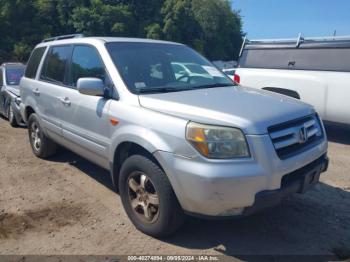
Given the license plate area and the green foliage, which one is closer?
the license plate area

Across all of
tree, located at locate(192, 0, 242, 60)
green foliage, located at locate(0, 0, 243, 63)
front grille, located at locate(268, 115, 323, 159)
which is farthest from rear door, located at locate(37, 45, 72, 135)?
tree, located at locate(192, 0, 242, 60)

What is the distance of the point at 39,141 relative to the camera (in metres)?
6.39

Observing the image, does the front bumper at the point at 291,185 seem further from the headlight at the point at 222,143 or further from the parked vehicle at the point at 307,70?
the parked vehicle at the point at 307,70

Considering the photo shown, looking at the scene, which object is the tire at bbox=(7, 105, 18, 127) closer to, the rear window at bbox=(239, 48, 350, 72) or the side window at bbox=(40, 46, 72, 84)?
the side window at bbox=(40, 46, 72, 84)

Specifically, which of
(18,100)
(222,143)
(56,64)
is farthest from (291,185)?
(18,100)

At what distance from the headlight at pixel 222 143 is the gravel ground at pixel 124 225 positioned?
3.20 feet

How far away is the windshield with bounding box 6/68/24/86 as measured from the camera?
9.73 meters

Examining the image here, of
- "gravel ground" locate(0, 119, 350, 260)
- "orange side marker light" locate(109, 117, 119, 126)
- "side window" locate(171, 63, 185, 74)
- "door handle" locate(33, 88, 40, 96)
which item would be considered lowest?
"gravel ground" locate(0, 119, 350, 260)

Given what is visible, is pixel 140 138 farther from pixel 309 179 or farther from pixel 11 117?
pixel 11 117

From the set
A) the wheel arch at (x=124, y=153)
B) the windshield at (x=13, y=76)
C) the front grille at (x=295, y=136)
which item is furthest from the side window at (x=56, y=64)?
the windshield at (x=13, y=76)

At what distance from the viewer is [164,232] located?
3678 millimetres

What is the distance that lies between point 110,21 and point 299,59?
3925cm

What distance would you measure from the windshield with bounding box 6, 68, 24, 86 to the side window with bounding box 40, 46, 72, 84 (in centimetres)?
427

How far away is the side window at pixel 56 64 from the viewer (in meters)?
5.27
